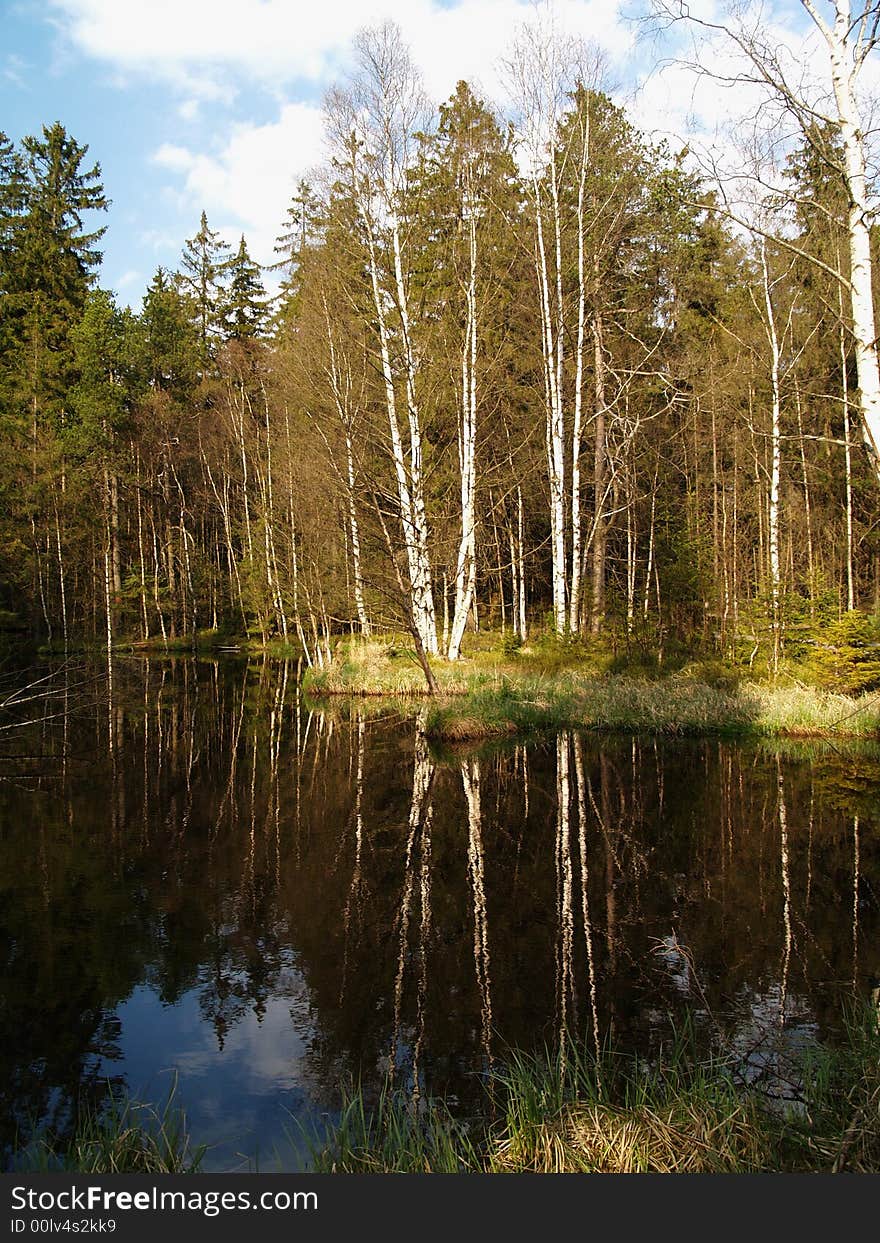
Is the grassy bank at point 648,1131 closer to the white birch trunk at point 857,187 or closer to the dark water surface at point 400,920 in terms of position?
the dark water surface at point 400,920

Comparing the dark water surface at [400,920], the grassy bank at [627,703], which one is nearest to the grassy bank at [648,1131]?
the dark water surface at [400,920]

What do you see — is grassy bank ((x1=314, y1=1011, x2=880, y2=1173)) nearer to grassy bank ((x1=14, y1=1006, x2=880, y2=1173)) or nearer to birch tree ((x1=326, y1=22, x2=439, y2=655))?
grassy bank ((x1=14, y1=1006, x2=880, y2=1173))

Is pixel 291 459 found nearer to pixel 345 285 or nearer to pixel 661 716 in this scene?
pixel 345 285

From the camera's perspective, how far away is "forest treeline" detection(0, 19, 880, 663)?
2006cm

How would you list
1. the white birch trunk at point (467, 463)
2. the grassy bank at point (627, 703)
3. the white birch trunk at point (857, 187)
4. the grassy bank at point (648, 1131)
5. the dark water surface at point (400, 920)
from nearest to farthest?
the grassy bank at point (648, 1131) < the dark water surface at point (400, 920) < the white birch trunk at point (857, 187) < the grassy bank at point (627, 703) < the white birch trunk at point (467, 463)

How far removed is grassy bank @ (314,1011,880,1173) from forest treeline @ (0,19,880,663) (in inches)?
304

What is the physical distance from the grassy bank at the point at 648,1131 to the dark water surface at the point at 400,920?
0.36m

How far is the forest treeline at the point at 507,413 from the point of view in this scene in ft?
65.8

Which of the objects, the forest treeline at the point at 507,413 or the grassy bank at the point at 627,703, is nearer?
the grassy bank at the point at 627,703

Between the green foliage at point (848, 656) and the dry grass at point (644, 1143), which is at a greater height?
the green foliage at point (848, 656)

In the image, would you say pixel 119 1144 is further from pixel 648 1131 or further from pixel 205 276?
pixel 205 276

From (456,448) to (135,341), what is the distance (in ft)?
73.5

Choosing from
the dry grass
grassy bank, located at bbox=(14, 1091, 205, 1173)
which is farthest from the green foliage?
grassy bank, located at bbox=(14, 1091, 205, 1173)

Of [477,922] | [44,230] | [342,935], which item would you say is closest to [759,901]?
[477,922]
